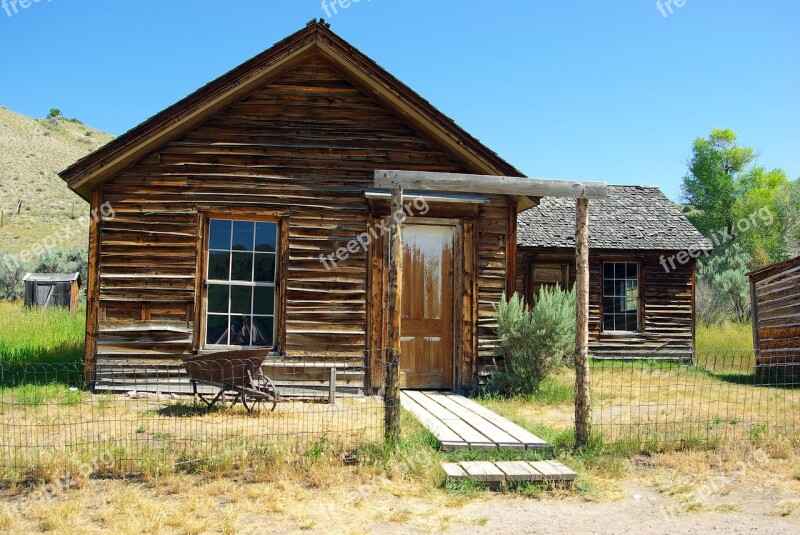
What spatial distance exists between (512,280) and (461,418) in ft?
10.7

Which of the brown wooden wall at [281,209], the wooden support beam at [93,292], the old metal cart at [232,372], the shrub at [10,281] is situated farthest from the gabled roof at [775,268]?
the shrub at [10,281]

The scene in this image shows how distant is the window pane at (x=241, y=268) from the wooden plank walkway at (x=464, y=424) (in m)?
3.03

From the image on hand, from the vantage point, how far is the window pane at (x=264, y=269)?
10219mm

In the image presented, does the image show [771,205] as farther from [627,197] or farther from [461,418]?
[461,418]

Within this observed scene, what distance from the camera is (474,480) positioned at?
5605mm

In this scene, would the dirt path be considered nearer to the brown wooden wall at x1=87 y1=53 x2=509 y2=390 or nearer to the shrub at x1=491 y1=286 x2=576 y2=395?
the shrub at x1=491 y1=286 x2=576 y2=395

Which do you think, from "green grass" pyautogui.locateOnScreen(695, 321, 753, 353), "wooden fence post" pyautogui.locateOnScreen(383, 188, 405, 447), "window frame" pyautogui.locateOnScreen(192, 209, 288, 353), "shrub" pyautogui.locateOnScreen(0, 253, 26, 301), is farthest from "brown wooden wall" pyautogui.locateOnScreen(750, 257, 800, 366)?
"shrub" pyautogui.locateOnScreen(0, 253, 26, 301)

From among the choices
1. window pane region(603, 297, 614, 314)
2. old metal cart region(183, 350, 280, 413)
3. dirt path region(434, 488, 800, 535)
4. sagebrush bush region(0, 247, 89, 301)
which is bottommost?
dirt path region(434, 488, 800, 535)

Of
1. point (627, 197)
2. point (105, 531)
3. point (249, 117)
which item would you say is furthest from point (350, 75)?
point (627, 197)

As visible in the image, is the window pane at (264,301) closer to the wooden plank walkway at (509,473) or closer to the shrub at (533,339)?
the shrub at (533,339)

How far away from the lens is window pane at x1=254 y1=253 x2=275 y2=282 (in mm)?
10219

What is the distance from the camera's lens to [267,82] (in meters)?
10.3

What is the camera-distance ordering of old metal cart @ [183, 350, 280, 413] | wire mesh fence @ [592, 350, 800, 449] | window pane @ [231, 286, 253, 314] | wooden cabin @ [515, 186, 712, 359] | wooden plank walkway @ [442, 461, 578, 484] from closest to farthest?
wooden plank walkway @ [442, 461, 578, 484] < wire mesh fence @ [592, 350, 800, 449] < old metal cart @ [183, 350, 280, 413] < window pane @ [231, 286, 253, 314] < wooden cabin @ [515, 186, 712, 359]

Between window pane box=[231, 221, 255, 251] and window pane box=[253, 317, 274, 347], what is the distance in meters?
1.13
